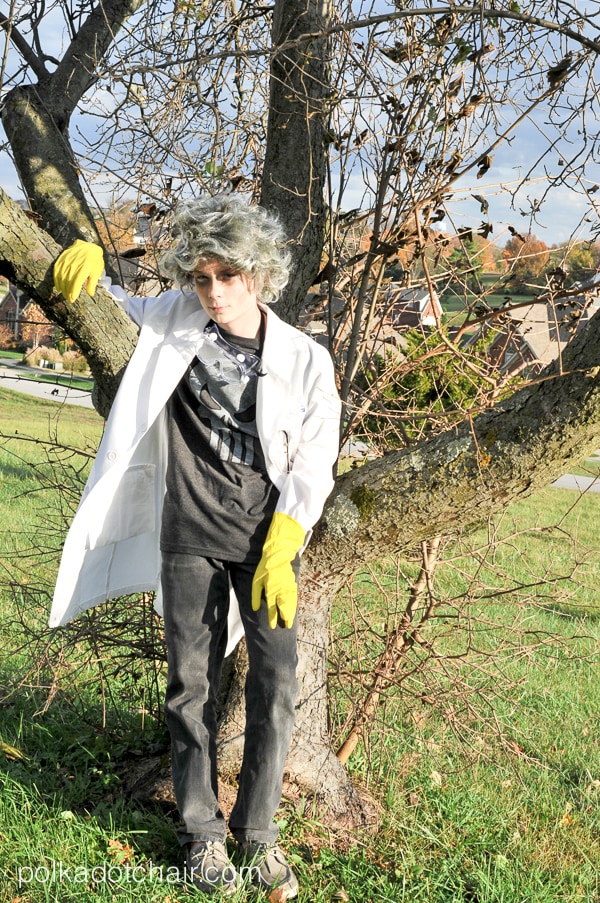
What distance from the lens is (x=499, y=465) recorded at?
7.87 feet

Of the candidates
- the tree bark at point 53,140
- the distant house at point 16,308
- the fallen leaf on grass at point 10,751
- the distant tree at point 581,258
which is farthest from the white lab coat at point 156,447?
the distant tree at point 581,258

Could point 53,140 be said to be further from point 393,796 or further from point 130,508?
point 393,796

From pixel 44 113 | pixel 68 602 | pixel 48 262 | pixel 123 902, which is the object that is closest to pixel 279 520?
pixel 68 602

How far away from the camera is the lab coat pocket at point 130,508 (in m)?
2.70

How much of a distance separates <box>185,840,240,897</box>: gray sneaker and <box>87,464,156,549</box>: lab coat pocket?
0.98 metres

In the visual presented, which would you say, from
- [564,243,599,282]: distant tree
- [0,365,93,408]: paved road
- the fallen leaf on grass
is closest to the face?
[0,365,93,408]: paved road

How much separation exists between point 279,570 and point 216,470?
385 millimetres

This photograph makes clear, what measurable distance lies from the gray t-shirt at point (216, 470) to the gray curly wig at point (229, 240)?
235 mm

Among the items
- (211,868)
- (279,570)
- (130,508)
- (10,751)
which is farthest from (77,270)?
(10,751)

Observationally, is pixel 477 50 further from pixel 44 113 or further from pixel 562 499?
pixel 562 499

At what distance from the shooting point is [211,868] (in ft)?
7.93

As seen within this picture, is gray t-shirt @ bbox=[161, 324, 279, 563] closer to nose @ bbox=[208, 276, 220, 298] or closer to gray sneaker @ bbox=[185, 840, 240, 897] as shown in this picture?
nose @ bbox=[208, 276, 220, 298]

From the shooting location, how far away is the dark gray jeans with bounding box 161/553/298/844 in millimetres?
2463

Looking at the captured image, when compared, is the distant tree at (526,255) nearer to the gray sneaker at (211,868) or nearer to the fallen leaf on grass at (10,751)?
the gray sneaker at (211,868)
